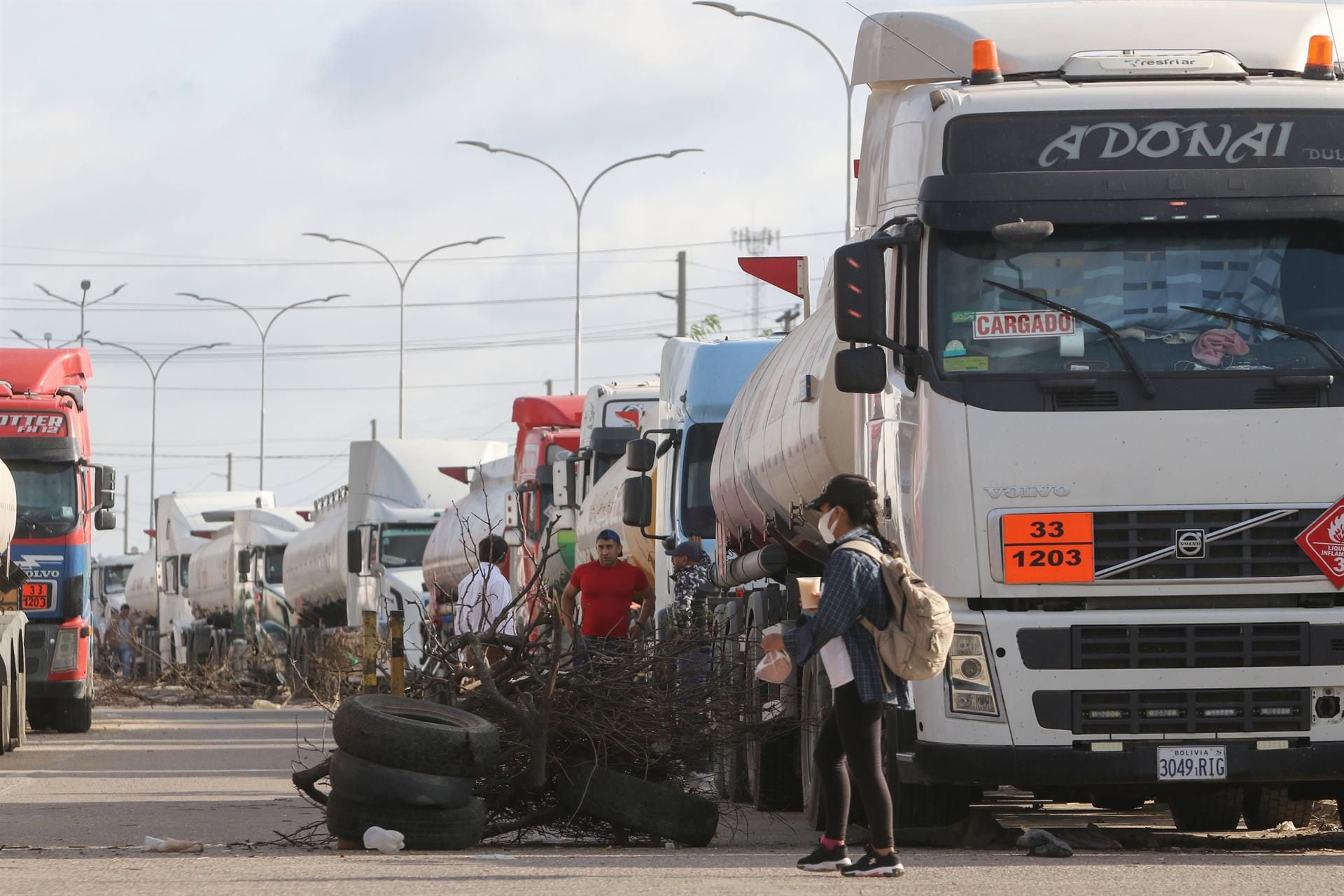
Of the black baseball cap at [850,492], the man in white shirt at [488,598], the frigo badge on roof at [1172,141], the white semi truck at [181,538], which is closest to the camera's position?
the black baseball cap at [850,492]

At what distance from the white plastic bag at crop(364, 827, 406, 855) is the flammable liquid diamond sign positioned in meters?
4.32

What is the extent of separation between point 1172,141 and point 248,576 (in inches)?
1555

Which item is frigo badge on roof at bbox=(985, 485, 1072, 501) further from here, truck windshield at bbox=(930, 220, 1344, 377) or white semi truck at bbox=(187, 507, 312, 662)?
white semi truck at bbox=(187, 507, 312, 662)

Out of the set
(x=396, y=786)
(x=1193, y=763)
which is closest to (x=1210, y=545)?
(x=1193, y=763)

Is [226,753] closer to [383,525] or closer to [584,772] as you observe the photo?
[584,772]

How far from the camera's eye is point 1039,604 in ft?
32.4

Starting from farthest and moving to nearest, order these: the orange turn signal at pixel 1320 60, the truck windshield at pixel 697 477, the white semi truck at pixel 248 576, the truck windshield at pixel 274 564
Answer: the truck windshield at pixel 274 564, the white semi truck at pixel 248 576, the truck windshield at pixel 697 477, the orange turn signal at pixel 1320 60

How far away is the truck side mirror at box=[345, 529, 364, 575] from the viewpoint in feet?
120

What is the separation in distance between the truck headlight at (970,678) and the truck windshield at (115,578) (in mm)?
70682

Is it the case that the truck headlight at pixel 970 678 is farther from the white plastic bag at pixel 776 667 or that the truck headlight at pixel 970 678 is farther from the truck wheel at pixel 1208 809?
the truck wheel at pixel 1208 809

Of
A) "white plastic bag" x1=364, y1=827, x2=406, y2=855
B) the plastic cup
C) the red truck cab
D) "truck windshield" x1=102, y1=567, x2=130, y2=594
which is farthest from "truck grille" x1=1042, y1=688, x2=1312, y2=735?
"truck windshield" x1=102, y1=567, x2=130, y2=594

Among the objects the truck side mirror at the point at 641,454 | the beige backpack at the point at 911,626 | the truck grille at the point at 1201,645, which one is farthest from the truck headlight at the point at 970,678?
the truck side mirror at the point at 641,454

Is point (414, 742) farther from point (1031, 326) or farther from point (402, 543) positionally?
point (402, 543)

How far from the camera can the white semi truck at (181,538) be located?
54.8m
